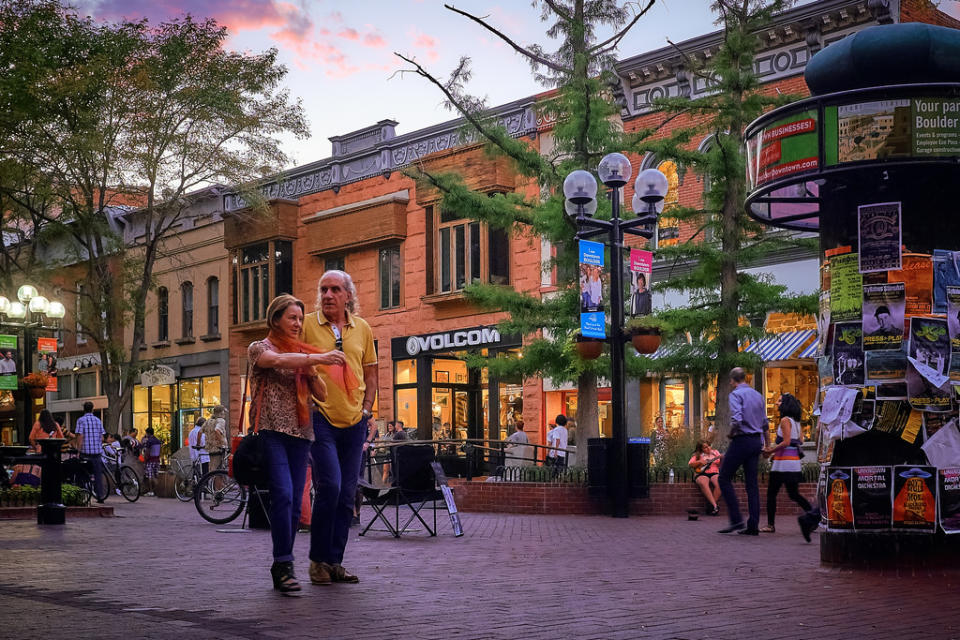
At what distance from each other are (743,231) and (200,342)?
84.8 feet

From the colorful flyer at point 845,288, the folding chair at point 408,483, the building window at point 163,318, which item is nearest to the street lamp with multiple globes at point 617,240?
the folding chair at point 408,483

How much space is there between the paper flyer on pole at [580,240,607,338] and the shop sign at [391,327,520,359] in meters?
13.7

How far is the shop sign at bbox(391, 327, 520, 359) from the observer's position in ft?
101

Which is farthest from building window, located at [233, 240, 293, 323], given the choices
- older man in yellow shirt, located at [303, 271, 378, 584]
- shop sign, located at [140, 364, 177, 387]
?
older man in yellow shirt, located at [303, 271, 378, 584]

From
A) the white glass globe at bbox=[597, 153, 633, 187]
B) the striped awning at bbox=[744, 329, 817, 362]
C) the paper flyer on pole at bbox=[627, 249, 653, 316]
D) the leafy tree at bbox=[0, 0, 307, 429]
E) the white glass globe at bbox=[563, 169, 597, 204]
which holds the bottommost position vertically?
the striped awning at bbox=[744, 329, 817, 362]

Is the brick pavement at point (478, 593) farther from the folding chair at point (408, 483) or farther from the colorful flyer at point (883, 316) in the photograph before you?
the colorful flyer at point (883, 316)

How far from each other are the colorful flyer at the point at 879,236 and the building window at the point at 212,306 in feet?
113

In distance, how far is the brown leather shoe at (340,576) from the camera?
299 inches

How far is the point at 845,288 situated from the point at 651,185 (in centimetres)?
806

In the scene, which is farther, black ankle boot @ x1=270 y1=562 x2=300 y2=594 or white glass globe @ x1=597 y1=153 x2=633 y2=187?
white glass globe @ x1=597 y1=153 x2=633 y2=187

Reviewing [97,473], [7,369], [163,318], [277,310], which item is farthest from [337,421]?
[163,318]

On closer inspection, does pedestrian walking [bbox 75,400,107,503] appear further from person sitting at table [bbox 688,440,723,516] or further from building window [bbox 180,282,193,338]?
building window [bbox 180,282,193,338]

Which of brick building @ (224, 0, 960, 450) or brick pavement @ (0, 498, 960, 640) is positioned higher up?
brick building @ (224, 0, 960, 450)

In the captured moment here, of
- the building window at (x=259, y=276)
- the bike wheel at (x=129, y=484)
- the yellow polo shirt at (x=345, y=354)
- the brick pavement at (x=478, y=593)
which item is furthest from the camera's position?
the building window at (x=259, y=276)
